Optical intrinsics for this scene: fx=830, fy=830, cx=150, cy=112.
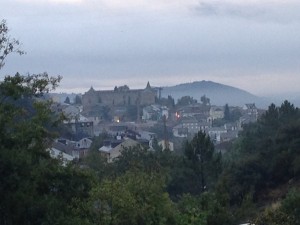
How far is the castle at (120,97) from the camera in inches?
5027

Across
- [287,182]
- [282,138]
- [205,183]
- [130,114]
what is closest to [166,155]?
[205,183]

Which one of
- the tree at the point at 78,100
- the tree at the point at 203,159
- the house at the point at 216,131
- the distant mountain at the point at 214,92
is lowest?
the house at the point at 216,131

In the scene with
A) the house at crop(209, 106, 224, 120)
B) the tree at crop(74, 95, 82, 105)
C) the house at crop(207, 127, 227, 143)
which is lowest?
the house at crop(207, 127, 227, 143)

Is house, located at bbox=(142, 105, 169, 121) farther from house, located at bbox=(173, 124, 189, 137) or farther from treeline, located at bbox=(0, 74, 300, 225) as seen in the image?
treeline, located at bbox=(0, 74, 300, 225)

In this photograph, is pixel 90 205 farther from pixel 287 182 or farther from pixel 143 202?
pixel 287 182

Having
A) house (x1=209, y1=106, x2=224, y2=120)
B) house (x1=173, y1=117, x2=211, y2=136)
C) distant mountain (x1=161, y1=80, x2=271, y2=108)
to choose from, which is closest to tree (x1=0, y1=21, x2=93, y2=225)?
house (x1=173, y1=117, x2=211, y2=136)

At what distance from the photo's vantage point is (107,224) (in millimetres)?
14289

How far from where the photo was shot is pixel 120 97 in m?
129

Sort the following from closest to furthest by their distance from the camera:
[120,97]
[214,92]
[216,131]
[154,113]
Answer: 1. [216,131]
2. [154,113]
3. [120,97]
4. [214,92]

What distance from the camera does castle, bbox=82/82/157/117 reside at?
128 metres

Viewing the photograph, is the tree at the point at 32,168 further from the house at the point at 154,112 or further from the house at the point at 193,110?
the house at the point at 193,110

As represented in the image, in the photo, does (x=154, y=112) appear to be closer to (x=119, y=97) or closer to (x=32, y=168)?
(x=119, y=97)

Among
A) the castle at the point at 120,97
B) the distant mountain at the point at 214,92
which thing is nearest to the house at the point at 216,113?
the castle at the point at 120,97

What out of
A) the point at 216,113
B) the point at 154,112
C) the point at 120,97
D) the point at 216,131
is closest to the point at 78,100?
the point at 120,97
